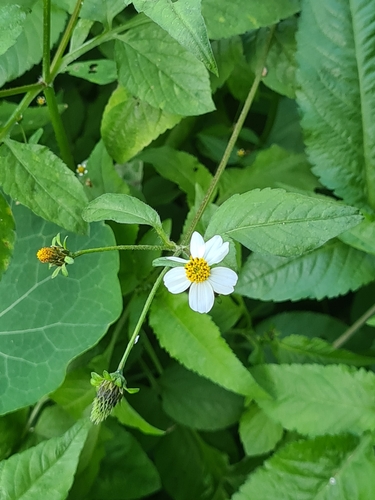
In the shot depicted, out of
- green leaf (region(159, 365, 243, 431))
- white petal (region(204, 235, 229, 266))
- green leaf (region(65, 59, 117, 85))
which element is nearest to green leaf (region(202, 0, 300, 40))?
green leaf (region(65, 59, 117, 85))

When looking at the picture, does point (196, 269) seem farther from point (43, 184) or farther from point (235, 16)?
point (235, 16)

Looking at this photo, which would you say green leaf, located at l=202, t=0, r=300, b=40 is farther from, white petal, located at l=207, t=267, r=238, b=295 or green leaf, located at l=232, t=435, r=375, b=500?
green leaf, located at l=232, t=435, r=375, b=500

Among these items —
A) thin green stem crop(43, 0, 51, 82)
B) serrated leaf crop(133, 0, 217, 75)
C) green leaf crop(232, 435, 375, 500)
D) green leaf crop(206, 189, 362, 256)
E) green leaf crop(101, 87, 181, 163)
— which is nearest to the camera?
serrated leaf crop(133, 0, 217, 75)

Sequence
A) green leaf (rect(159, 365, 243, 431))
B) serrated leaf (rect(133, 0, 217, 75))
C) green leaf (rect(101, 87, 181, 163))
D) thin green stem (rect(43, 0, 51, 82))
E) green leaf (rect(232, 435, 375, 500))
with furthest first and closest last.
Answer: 1. green leaf (rect(159, 365, 243, 431))
2. green leaf (rect(101, 87, 181, 163))
3. green leaf (rect(232, 435, 375, 500))
4. thin green stem (rect(43, 0, 51, 82))
5. serrated leaf (rect(133, 0, 217, 75))

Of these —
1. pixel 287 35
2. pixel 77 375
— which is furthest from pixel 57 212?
pixel 287 35

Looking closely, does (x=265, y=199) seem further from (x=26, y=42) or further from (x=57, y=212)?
(x=26, y=42)

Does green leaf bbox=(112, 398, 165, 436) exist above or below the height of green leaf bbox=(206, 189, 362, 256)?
below
